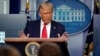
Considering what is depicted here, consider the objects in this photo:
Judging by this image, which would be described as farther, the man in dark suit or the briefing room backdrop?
the briefing room backdrop

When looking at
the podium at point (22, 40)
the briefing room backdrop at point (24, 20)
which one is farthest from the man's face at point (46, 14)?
the briefing room backdrop at point (24, 20)

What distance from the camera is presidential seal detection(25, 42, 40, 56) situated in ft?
10.2

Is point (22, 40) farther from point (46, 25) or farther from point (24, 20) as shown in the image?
point (24, 20)

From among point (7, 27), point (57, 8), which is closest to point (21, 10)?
point (57, 8)

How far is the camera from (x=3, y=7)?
6.41 metres

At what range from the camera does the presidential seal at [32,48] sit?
3117 millimetres

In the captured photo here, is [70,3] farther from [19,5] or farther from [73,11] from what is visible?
[19,5]

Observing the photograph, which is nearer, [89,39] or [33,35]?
[33,35]

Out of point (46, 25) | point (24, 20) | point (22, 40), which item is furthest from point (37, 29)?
point (24, 20)

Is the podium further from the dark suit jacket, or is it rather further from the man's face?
the man's face

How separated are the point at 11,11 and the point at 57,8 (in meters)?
0.97

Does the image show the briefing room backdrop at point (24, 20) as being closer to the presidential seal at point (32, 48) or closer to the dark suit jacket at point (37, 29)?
the dark suit jacket at point (37, 29)

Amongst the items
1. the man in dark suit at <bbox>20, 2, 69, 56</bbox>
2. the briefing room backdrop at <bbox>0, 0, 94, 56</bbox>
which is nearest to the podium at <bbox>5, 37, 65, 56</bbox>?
the man in dark suit at <bbox>20, 2, 69, 56</bbox>

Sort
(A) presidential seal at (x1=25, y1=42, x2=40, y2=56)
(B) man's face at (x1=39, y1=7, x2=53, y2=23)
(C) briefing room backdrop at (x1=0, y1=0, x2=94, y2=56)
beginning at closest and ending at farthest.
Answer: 1. (A) presidential seal at (x1=25, y1=42, x2=40, y2=56)
2. (B) man's face at (x1=39, y1=7, x2=53, y2=23)
3. (C) briefing room backdrop at (x1=0, y1=0, x2=94, y2=56)
